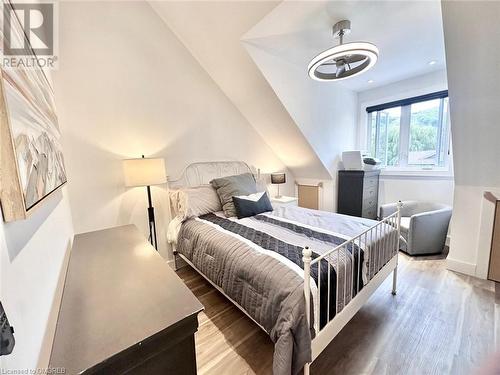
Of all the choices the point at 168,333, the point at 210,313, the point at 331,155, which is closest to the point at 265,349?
the point at 210,313

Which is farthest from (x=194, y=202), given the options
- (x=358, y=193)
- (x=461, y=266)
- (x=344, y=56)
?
(x=461, y=266)

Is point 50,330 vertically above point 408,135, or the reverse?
point 408,135

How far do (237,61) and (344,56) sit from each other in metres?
1.20

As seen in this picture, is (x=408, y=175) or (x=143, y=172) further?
(x=408, y=175)

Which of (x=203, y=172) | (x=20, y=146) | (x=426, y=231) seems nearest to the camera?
(x=20, y=146)

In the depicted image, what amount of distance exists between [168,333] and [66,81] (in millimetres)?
2318

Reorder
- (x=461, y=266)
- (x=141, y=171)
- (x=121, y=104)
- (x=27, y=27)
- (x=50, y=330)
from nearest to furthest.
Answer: (x=50, y=330), (x=27, y=27), (x=141, y=171), (x=121, y=104), (x=461, y=266)

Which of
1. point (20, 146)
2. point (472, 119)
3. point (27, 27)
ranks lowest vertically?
point (20, 146)

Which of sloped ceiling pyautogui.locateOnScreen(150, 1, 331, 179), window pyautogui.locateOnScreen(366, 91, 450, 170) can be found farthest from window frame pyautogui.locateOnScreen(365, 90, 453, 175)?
sloped ceiling pyautogui.locateOnScreen(150, 1, 331, 179)

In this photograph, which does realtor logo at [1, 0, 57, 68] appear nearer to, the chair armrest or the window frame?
the chair armrest

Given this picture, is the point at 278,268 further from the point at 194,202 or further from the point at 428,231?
the point at 428,231

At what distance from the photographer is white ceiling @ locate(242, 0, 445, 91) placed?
1.82 m

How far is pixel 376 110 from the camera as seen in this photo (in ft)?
12.5

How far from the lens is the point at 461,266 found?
2393 mm
